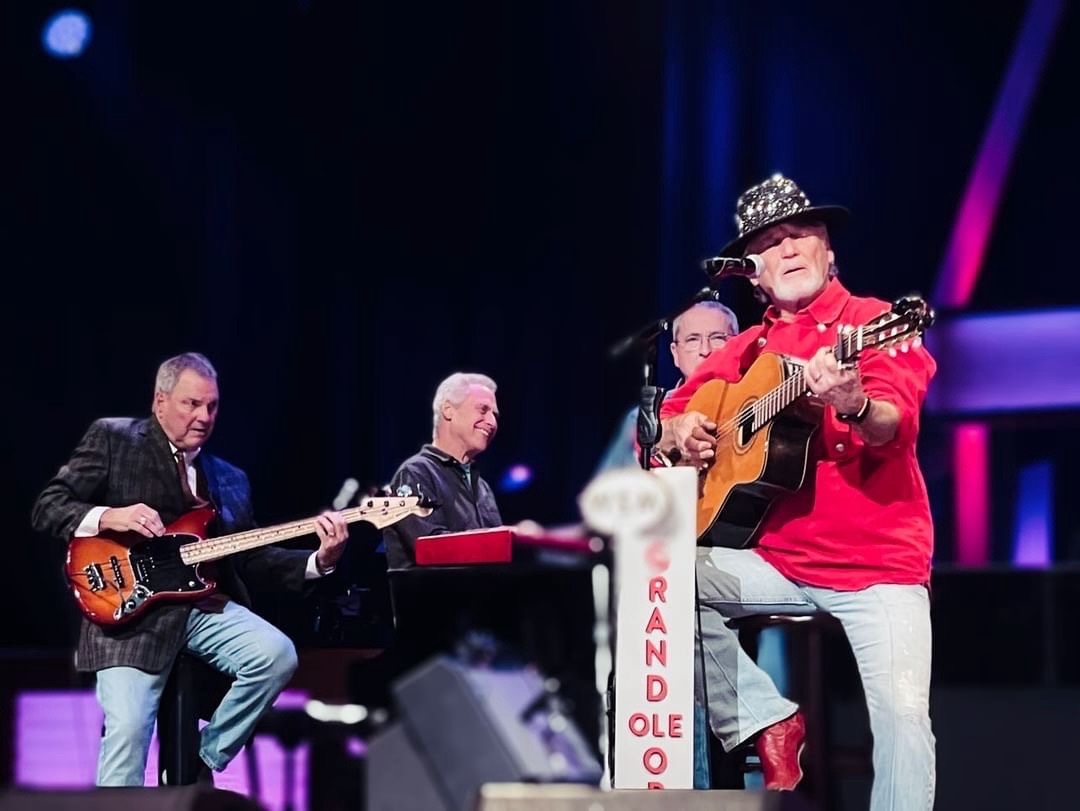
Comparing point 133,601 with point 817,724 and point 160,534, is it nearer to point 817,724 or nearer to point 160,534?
point 160,534

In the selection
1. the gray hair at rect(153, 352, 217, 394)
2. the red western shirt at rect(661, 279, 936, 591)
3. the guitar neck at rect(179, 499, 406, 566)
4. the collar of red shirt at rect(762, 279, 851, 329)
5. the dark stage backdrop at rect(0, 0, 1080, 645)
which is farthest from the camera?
the dark stage backdrop at rect(0, 0, 1080, 645)

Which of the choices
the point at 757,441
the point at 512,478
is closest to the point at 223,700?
the point at 512,478

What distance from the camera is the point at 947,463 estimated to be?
7.80m

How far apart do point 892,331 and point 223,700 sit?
2425 mm

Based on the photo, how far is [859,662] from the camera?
3986 mm

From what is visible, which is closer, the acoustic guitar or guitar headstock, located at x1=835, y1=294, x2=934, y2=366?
guitar headstock, located at x1=835, y1=294, x2=934, y2=366

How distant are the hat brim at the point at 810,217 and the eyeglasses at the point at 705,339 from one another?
0.61 m

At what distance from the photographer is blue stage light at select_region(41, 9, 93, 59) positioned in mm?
8266

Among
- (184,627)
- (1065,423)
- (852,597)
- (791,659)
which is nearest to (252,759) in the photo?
(184,627)

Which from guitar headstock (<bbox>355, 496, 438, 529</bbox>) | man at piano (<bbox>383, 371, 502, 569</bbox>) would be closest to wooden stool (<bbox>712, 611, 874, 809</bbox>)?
man at piano (<bbox>383, 371, 502, 569</bbox>)

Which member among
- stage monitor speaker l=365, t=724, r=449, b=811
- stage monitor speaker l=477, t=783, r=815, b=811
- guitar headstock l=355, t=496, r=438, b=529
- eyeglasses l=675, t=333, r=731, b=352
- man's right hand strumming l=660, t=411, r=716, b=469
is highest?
eyeglasses l=675, t=333, r=731, b=352

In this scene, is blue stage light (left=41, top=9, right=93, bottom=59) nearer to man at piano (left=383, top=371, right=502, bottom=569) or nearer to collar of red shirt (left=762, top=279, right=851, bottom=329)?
man at piano (left=383, top=371, right=502, bottom=569)

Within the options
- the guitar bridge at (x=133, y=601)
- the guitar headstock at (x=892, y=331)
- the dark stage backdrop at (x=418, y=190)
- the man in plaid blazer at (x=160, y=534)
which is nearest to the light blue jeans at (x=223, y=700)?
the man in plaid blazer at (x=160, y=534)

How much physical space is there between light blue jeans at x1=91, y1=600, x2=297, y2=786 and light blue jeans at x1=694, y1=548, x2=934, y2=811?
1391 mm
